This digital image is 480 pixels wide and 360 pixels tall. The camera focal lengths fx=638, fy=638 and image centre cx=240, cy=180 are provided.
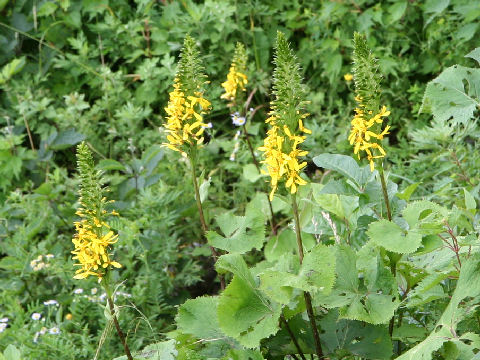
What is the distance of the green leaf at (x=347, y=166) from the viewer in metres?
1.76

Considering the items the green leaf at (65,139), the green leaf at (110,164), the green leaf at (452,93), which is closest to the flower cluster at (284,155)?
the green leaf at (452,93)

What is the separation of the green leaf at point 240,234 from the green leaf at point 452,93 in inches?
22.1

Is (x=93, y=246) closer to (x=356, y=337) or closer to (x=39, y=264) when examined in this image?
(x=356, y=337)

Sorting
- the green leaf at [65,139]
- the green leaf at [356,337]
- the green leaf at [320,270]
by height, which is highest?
the green leaf at [320,270]

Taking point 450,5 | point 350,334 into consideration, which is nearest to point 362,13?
point 450,5

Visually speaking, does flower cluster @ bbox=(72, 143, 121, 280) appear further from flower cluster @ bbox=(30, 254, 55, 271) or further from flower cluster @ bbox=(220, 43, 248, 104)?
flower cluster @ bbox=(220, 43, 248, 104)

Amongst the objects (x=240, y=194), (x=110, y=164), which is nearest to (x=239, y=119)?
(x=240, y=194)

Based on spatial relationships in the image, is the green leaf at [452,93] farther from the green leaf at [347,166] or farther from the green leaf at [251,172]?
the green leaf at [251,172]

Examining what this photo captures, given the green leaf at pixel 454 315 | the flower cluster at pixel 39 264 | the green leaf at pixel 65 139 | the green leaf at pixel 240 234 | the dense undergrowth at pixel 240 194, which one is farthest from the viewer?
the green leaf at pixel 65 139

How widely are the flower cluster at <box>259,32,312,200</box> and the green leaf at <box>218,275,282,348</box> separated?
27 cm

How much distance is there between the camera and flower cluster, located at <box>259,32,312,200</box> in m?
1.45

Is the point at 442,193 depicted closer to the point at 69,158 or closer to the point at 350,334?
the point at 350,334

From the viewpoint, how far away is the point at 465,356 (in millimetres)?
1375

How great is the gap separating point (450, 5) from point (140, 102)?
1987mm
